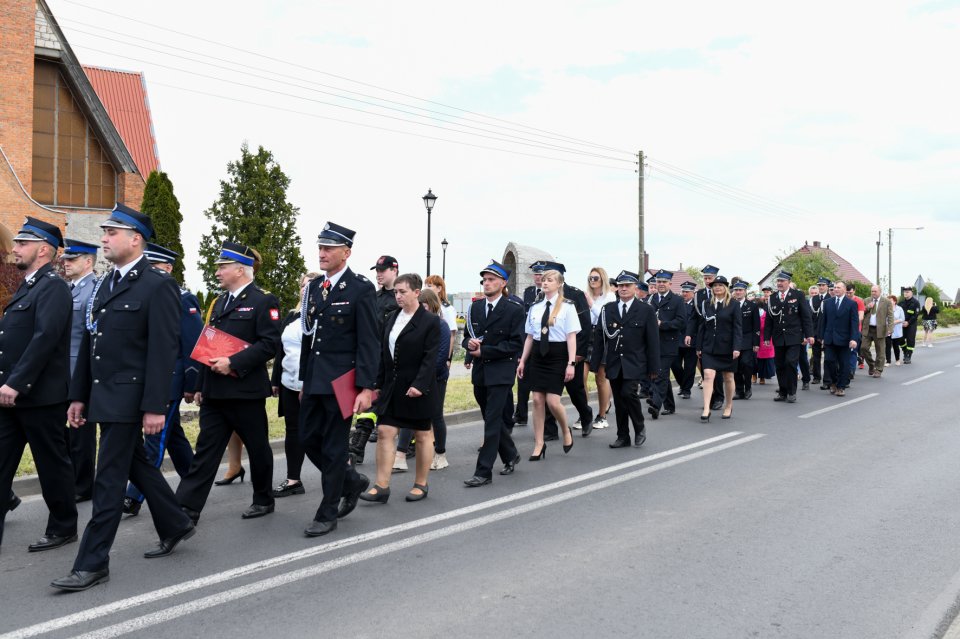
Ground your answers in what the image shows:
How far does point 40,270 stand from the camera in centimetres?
546

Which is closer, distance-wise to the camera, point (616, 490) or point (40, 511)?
point (40, 511)

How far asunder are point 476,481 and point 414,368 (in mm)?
1303

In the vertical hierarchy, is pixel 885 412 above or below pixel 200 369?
below

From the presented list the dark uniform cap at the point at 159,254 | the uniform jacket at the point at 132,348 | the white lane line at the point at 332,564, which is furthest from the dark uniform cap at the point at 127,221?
the white lane line at the point at 332,564

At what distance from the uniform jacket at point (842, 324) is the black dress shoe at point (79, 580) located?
46.2 ft

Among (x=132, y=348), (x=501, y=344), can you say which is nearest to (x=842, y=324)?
(x=501, y=344)

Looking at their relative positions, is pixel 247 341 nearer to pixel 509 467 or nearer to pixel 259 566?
pixel 259 566

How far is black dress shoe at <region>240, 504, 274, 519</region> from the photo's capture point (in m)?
6.09

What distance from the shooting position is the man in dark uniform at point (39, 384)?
5156mm

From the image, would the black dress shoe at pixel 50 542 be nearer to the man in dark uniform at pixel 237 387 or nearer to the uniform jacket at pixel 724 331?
the man in dark uniform at pixel 237 387

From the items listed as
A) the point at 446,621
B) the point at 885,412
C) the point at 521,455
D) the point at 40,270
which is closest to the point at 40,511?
the point at 40,270

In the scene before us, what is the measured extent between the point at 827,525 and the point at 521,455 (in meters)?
3.56

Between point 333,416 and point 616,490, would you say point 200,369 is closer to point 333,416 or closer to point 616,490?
point 333,416

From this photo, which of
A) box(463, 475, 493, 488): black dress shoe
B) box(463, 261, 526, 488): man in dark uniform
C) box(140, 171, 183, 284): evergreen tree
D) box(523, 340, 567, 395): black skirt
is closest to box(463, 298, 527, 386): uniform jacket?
box(463, 261, 526, 488): man in dark uniform
